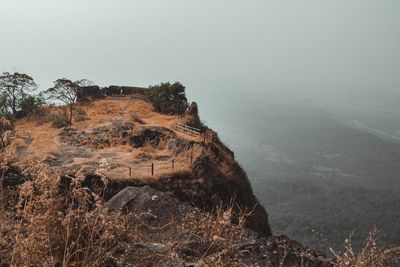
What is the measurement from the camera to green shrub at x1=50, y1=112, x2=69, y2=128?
139 ft

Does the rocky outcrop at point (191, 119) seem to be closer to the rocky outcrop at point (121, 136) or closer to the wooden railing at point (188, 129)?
the wooden railing at point (188, 129)

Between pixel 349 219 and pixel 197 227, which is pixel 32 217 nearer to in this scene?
pixel 197 227

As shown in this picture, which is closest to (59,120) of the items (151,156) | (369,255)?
(151,156)

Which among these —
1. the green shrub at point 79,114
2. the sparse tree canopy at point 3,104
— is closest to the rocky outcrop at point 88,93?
the green shrub at point 79,114

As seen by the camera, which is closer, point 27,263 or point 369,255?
point 27,263

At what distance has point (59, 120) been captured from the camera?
42.9m

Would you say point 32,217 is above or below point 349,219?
above

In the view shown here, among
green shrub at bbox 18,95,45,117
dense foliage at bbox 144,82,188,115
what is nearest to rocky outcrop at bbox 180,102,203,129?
dense foliage at bbox 144,82,188,115

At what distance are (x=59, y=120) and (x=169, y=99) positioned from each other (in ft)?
50.4

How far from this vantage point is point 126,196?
11672 mm

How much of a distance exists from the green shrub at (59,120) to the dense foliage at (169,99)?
40.5ft

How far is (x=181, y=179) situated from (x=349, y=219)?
164m

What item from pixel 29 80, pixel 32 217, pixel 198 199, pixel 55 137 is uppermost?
pixel 29 80

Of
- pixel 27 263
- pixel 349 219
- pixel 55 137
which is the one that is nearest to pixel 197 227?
pixel 27 263
